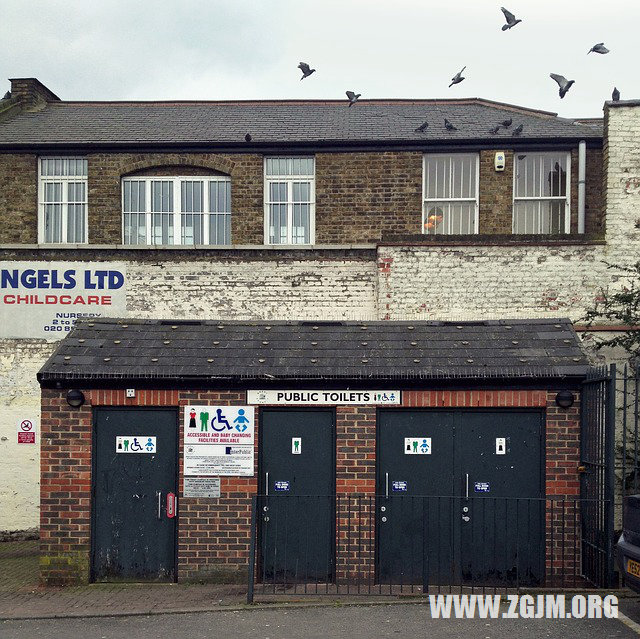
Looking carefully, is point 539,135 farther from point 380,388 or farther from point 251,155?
point 380,388

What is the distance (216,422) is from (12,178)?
7768mm

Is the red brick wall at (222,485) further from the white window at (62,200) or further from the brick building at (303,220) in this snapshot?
the white window at (62,200)

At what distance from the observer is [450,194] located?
1564cm

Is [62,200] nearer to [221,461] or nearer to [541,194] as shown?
[221,461]

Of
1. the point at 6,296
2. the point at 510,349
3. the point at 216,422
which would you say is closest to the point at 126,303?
the point at 6,296

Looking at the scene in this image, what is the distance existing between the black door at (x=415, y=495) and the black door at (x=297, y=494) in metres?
0.64

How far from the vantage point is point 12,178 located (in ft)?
51.9

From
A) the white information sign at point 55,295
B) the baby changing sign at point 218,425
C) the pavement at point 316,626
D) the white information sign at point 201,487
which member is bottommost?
the pavement at point 316,626

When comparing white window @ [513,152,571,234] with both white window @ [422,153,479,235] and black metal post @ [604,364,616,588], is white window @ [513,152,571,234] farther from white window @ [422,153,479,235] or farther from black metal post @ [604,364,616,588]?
black metal post @ [604,364,616,588]

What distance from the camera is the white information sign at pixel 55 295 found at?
14.7 m

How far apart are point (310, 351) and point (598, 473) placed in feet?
12.3

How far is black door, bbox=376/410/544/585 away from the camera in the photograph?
10312mm

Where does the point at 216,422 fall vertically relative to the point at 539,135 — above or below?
below

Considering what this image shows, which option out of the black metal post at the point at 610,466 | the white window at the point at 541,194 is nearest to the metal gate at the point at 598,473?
the black metal post at the point at 610,466
